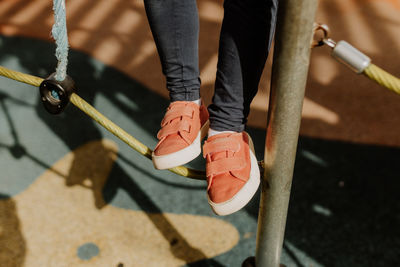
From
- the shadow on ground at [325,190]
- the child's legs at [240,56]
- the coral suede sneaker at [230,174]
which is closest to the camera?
the child's legs at [240,56]

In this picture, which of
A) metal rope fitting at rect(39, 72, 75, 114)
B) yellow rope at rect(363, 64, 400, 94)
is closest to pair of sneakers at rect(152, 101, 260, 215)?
metal rope fitting at rect(39, 72, 75, 114)

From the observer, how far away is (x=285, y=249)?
1.25 meters

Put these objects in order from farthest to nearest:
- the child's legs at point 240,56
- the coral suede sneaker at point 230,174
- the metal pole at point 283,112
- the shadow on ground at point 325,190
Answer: the shadow on ground at point 325,190 → the coral suede sneaker at point 230,174 → the child's legs at point 240,56 → the metal pole at point 283,112

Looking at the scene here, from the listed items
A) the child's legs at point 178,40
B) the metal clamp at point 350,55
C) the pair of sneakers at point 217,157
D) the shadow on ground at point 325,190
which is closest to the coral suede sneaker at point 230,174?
the pair of sneakers at point 217,157

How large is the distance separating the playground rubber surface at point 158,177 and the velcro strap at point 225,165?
0.52 metres

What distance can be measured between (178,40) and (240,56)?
0.18 m

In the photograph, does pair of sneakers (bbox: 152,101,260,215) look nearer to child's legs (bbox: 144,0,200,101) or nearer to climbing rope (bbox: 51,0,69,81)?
child's legs (bbox: 144,0,200,101)

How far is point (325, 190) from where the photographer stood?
1408 millimetres

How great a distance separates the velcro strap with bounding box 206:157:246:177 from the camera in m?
0.83

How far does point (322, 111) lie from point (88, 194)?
1008 mm

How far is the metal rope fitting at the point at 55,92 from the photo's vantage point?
33.5 inches

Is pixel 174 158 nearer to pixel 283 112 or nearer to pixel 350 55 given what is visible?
pixel 283 112

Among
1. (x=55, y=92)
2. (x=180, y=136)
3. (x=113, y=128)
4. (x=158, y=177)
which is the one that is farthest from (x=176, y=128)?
(x=158, y=177)

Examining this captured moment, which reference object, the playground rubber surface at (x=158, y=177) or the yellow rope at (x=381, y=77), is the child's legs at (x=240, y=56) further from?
the playground rubber surface at (x=158, y=177)
